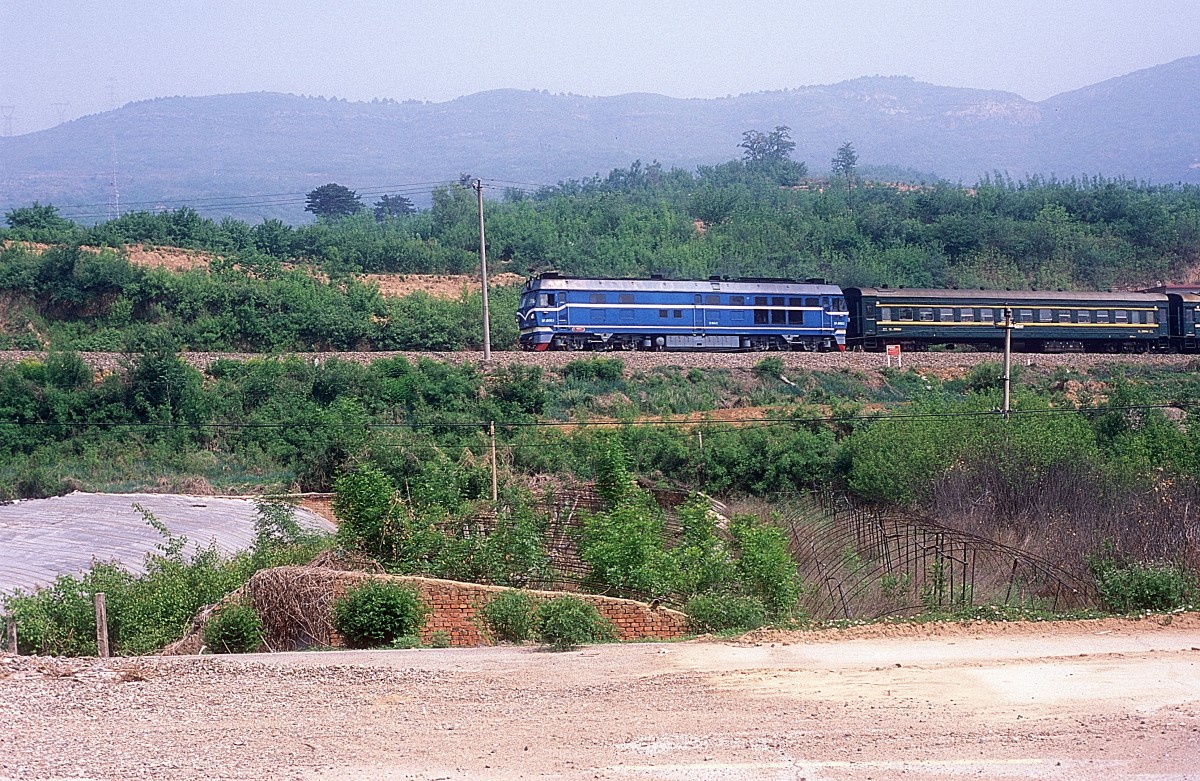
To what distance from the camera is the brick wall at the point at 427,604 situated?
1980 cm

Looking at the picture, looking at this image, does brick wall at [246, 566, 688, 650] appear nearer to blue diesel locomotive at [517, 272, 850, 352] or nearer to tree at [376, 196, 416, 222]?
blue diesel locomotive at [517, 272, 850, 352]

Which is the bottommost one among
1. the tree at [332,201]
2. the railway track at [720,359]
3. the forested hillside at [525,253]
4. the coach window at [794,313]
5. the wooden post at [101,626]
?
the wooden post at [101,626]

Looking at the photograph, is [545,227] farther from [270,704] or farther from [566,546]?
[270,704]

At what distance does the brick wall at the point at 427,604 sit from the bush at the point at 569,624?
80 centimetres

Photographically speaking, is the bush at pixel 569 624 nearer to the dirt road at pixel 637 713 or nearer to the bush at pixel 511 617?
the bush at pixel 511 617

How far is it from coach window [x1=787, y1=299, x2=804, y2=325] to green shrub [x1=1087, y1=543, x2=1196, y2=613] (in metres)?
31.5

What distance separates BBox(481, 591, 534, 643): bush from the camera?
62.2 feet

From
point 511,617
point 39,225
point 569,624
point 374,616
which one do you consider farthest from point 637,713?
point 39,225

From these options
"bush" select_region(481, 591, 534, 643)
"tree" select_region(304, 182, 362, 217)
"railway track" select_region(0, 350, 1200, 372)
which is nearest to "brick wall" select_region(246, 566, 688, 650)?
"bush" select_region(481, 591, 534, 643)

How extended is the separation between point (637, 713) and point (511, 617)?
667 centimetres

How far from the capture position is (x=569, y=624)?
57.2ft

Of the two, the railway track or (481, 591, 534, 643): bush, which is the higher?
the railway track

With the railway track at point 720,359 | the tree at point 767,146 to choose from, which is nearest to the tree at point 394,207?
the tree at point 767,146

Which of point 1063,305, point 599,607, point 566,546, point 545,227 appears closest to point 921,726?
point 599,607
